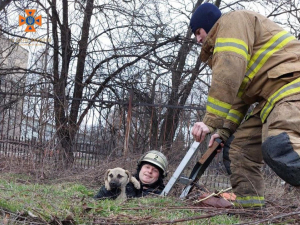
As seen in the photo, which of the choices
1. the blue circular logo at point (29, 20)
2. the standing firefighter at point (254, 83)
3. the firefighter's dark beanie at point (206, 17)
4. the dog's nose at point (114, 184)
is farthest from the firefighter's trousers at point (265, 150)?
the blue circular logo at point (29, 20)

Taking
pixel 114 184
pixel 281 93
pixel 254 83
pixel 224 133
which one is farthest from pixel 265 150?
pixel 114 184

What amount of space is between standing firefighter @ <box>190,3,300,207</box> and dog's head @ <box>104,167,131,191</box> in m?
1.41

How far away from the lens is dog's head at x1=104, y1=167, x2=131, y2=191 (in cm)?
448

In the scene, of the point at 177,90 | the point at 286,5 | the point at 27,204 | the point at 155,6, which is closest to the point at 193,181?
the point at 27,204

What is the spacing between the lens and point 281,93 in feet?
10.3

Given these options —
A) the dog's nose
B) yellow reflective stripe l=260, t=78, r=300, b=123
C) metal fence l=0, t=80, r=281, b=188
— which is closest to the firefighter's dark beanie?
yellow reflective stripe l=260, t=78, r=300, b=123

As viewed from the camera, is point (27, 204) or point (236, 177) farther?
point (236, 177)

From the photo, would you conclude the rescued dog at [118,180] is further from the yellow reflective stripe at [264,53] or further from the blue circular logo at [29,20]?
the blue circular logo at [29,20]

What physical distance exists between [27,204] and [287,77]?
2.19m

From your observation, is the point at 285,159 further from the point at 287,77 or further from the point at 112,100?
the point at 112,100

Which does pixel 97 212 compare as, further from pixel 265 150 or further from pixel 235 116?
pixel 235 116

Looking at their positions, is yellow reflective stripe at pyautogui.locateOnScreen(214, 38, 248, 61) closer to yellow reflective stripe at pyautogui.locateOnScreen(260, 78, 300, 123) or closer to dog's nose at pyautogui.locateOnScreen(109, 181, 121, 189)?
yellow reflective stripe at pyautogui.locateOnScreen(260, 78, 300, 123)

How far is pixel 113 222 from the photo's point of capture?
8.97 feet

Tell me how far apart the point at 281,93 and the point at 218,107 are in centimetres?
50
